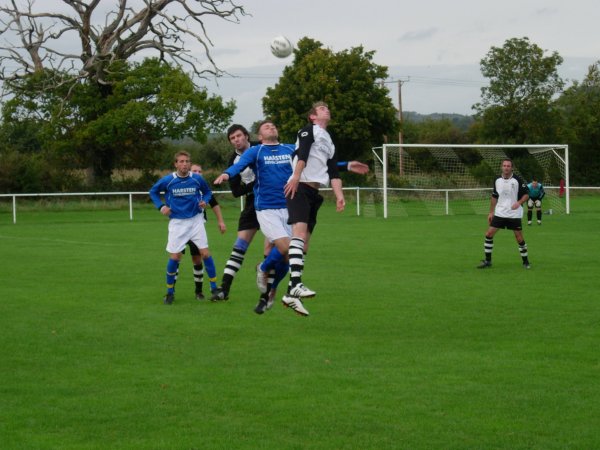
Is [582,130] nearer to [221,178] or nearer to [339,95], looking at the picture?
[339,95]

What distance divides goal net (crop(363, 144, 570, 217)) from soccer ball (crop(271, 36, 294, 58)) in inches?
597

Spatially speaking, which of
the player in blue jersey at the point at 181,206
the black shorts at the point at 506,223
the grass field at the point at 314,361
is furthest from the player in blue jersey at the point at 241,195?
the black shorts at the point at 506,223

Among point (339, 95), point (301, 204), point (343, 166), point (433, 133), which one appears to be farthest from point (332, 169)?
point (433, 133)

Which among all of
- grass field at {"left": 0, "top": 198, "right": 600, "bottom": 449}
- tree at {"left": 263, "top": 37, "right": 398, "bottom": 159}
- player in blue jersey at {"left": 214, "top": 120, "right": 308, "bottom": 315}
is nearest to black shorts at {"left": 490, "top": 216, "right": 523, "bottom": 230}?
grass field at {"left": 0, "top": 198, "right": 600, "bottom": 449}

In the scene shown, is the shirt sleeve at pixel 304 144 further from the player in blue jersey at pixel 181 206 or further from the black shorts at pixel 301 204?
the player in blue jersey at pixel 181 206

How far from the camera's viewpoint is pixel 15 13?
1994 inches

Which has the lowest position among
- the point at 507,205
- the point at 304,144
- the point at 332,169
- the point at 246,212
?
the point at 507,205

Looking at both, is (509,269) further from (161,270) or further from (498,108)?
(498,108)

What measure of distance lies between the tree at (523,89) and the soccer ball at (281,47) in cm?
4347

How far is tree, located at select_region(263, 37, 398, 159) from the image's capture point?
2322 inches

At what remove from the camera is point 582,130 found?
6988 cm

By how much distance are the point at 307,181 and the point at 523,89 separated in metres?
58.1

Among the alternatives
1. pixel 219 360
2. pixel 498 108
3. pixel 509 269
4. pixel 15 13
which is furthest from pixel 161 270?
pixel 498 108

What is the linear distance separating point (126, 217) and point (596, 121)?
39672 millimetres
